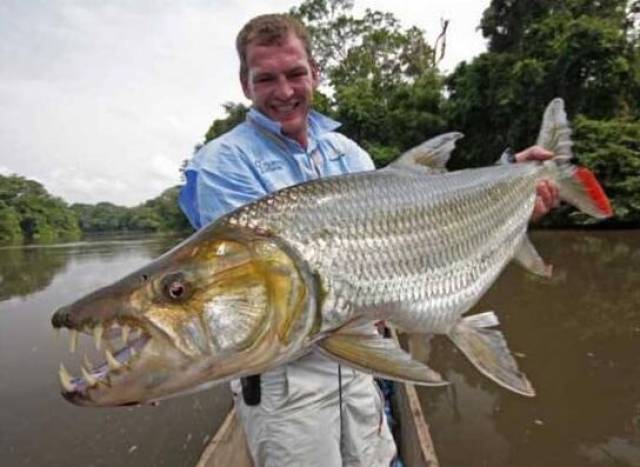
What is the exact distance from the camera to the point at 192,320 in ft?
4.87

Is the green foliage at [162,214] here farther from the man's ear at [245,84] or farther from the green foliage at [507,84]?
the man's ear at [245,84]

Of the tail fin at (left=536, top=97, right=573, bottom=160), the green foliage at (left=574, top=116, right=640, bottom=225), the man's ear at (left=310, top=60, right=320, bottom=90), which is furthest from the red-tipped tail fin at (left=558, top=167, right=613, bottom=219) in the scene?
the green foliage at (left=574, top=116, right=640, bottom=225)

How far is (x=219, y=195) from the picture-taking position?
7.50 feet

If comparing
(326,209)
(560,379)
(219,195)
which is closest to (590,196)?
(326,209)

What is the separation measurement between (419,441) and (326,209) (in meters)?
2.42

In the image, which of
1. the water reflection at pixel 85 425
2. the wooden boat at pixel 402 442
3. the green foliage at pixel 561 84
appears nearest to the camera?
the wooden boat at pixel 402 442

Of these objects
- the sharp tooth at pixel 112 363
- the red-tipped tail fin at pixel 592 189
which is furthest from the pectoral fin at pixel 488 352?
the sharp tooth at pixel 112 363

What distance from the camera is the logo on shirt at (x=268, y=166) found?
94.7 inches

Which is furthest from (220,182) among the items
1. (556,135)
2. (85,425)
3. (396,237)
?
(85,425)

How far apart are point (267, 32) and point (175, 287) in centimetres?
140

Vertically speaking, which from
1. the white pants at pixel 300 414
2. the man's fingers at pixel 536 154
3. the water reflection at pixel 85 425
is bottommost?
the water reflection at pixel 85 425

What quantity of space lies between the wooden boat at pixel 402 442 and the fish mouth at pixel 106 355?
7.65ft

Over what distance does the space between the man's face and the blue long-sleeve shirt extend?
6cm

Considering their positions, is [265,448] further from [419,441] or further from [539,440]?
[539,440]
